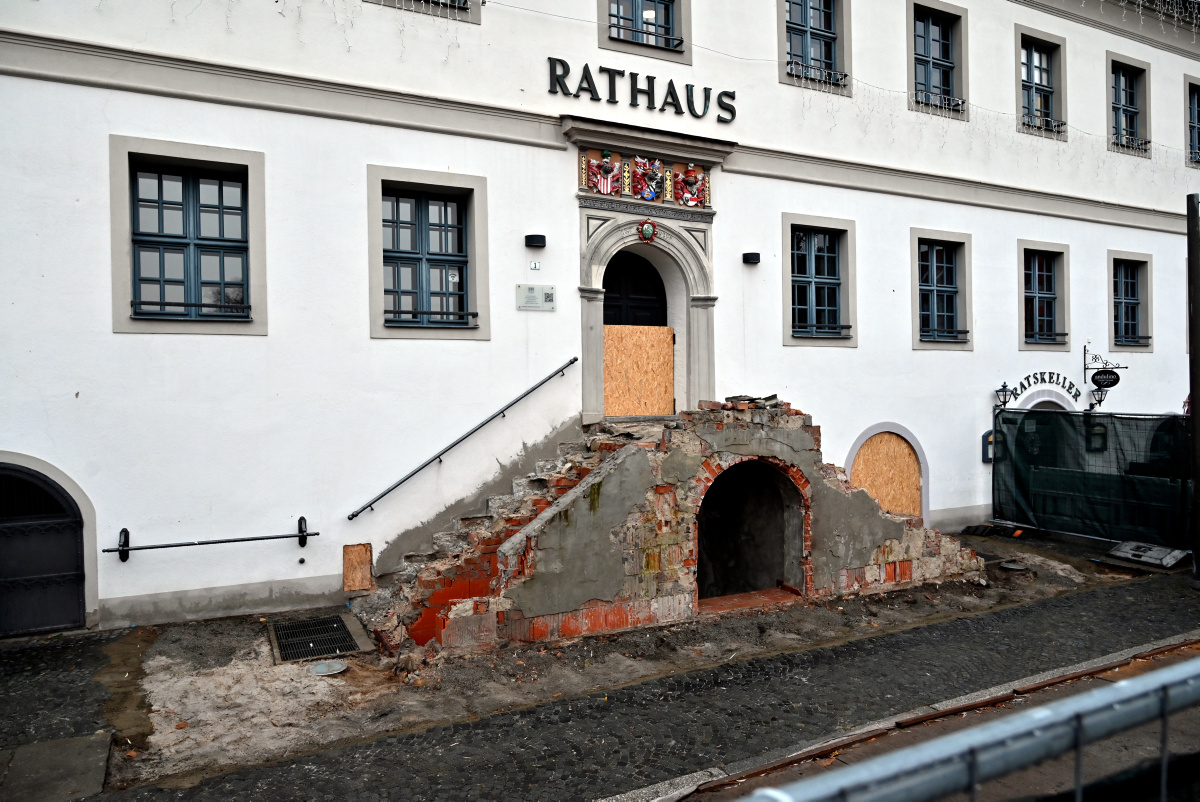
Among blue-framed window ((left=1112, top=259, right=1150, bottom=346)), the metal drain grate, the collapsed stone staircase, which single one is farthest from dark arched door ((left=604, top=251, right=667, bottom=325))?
blue-framed window ((left=1112, top=259, right=1150, bottom=346))

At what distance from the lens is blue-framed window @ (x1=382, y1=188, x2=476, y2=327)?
31.6 ft

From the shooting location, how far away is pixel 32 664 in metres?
7.05

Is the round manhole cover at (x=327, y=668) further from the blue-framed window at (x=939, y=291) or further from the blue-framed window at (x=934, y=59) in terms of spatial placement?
the blue-framed window at (x=934, y=59)

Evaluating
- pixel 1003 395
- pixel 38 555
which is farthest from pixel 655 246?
pixel 38 555

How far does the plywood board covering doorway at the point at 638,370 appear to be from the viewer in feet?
36.3

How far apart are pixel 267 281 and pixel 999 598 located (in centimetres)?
949

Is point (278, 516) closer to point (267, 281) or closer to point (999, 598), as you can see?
point (267, 281)

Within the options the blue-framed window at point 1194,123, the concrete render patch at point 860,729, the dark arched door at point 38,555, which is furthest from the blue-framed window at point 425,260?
the blue-framed window at point 1194,123

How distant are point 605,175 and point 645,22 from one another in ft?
8.18

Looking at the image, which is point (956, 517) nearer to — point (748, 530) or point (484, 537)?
point (748, 530)

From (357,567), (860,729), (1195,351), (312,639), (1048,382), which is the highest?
(1195,351)

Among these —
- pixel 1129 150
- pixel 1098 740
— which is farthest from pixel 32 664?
pixel 1129 150

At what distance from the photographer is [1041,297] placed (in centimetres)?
1502

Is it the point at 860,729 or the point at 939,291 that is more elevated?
the point at 939,291
